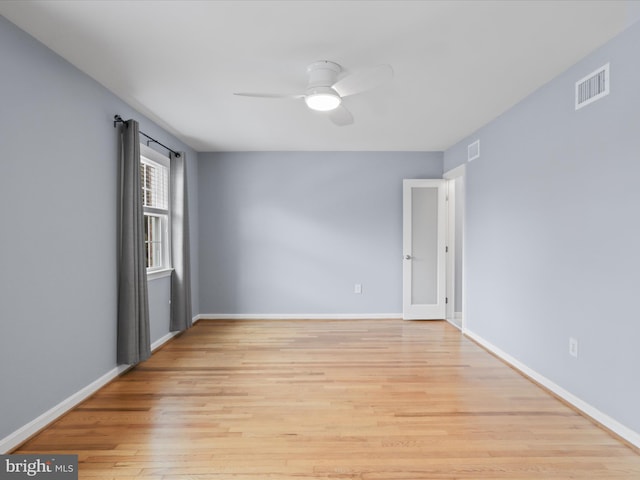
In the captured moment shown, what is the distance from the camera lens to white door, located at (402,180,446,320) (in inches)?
208

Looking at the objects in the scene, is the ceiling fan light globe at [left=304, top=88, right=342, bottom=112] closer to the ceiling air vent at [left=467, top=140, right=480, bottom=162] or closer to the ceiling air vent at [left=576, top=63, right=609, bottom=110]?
the ceiling air vent at [left=576, top=63, right=609, bottom=110]

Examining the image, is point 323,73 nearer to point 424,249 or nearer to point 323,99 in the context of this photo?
point 323,99

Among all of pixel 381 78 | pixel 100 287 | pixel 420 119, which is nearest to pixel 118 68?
pixel 100 287

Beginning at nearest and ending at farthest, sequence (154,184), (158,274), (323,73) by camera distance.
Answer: (323,73) → (158,274) → (154,184)

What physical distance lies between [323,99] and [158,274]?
2799 millimetres

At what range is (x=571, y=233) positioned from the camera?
8.84ft

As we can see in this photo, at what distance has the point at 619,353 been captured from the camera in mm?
2275

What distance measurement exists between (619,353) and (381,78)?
2292 millimetres

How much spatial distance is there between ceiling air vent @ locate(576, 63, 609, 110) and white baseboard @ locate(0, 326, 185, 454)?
421 centimetres

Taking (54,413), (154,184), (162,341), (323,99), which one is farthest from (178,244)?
(323,99)

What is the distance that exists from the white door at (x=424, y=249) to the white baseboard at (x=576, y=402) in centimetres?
143

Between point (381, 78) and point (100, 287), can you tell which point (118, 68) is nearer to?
point (100, 287)

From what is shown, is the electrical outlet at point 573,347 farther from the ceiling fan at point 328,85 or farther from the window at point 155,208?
the window at point 155,208

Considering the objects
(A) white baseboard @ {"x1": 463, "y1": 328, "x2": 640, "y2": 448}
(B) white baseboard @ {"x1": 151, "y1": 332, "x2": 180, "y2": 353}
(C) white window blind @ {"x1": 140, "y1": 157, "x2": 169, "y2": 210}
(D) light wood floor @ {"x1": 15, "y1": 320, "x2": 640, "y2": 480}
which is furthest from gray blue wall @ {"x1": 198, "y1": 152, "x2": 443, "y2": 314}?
(A) white baseboard @ {"x1": 463, "y1": 328, "x2": 640, "y2": 448}
